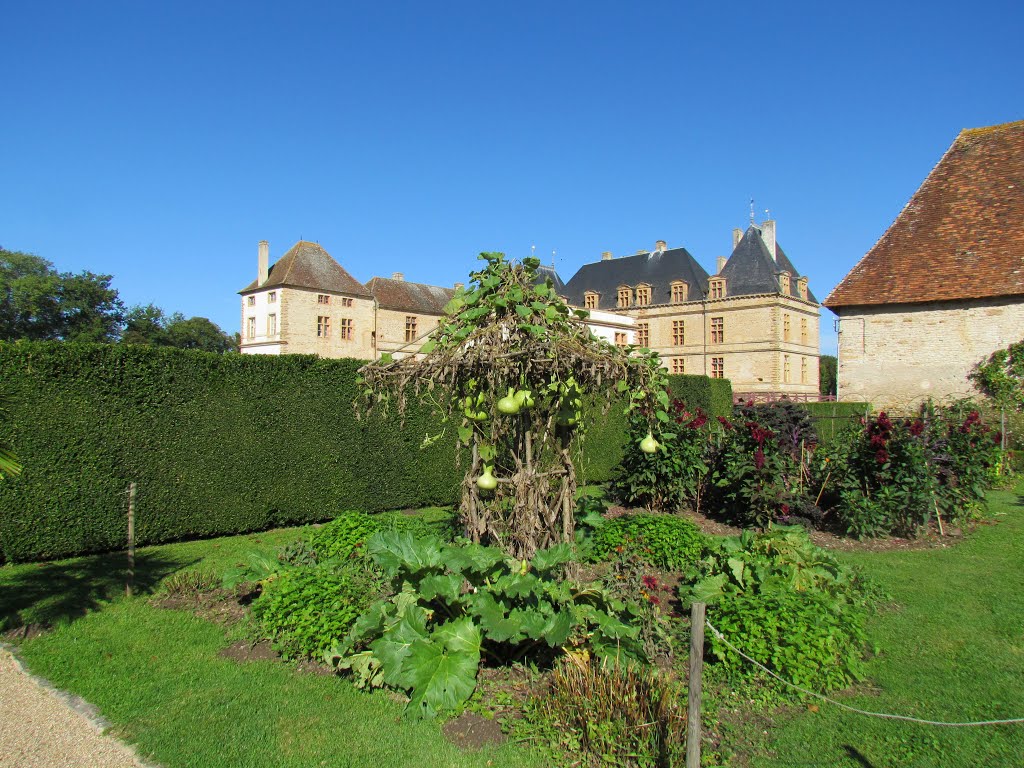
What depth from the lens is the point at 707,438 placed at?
31.9 feet

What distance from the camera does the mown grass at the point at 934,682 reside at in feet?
11.2

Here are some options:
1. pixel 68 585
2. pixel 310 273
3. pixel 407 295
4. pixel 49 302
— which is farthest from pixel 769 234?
pixel 49 302

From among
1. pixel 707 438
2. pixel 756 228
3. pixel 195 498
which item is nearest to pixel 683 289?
pixel 756 228

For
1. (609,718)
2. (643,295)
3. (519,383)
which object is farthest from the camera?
(643,295)

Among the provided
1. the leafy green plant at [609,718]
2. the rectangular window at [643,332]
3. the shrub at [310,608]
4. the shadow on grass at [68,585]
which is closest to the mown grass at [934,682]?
the leafy green plant at [609,718]

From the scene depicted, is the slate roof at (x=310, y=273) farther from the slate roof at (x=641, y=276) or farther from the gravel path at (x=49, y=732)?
the gravel path at (x=49, y=732)

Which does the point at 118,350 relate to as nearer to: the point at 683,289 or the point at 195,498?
the point at 195,498

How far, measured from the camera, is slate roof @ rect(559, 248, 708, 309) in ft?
142

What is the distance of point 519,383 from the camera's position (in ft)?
15.6

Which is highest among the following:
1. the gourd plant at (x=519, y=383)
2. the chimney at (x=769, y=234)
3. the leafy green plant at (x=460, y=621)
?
the chimney at (x=769, y=234)

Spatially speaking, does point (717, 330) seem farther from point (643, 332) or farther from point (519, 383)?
point (519, 383)

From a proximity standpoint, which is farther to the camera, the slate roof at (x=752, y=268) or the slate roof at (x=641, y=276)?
the slate roof at (x=641, y=276)

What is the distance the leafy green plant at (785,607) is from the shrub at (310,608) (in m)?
2.56

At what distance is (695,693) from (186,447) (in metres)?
7.89
